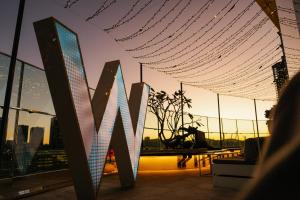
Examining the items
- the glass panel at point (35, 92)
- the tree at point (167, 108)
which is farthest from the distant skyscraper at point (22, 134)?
the tree at point (167, 108)

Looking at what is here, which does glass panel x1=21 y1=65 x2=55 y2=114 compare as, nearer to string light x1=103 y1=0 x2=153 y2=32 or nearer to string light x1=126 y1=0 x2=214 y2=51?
string light x1=103 y1=0 x2=153 y2=32

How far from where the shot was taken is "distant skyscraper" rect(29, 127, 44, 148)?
17.7ft

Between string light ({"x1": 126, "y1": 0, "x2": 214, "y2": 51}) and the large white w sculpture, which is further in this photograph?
string light ({"x1": 126, "y1": 0, "x2": 214, "y2": 51})

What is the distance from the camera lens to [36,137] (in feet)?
18.4

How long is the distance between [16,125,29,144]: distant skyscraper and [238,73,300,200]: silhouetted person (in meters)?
5.42

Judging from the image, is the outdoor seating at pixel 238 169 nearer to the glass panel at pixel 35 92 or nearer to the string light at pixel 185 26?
the string light at pixel 185 26

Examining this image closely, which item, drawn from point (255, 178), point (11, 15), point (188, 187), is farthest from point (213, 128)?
point (255, 178)

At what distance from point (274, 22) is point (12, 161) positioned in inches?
277

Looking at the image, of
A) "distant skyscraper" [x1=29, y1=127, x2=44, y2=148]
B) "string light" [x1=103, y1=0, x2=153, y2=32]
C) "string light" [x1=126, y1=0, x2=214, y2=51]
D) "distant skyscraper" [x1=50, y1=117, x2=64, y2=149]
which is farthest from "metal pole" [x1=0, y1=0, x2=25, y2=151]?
"string light" [x1=126, y1=0, x2=214, y2=51]

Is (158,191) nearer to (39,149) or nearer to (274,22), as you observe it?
(39,149)

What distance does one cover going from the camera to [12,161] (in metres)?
4.80

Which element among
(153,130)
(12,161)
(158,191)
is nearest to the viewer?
(158,191)

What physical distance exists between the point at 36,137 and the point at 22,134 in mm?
563

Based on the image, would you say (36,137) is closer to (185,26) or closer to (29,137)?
(29,137)
